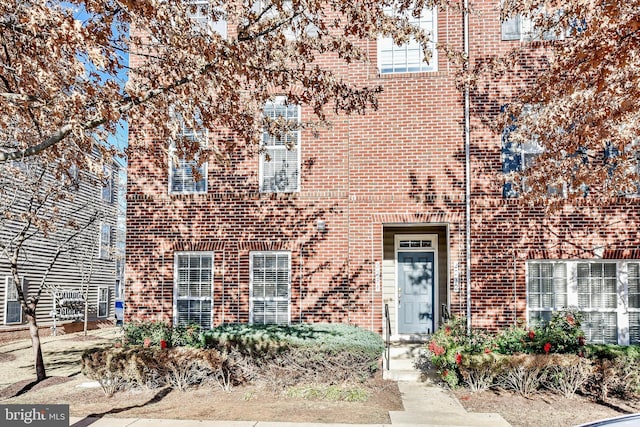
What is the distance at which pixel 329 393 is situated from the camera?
8078 millimetres

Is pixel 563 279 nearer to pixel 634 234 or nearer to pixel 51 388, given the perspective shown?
pixel 634 234

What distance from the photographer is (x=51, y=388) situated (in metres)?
9.16

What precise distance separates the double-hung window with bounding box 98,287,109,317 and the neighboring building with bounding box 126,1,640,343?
1428 cm

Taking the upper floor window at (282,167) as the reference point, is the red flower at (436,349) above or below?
below

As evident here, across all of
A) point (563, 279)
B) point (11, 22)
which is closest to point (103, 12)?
point (11, 22)

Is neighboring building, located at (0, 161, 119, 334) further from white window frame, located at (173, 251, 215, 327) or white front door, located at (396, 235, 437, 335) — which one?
white front door, located at (396, 235, 437, 335)

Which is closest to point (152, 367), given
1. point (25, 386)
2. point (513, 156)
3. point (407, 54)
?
point (25, 386)

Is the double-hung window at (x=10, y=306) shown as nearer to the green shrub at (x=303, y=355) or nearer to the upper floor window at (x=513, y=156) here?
the green shrub at (x=303, y=355)

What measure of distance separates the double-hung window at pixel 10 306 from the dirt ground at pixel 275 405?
951cm

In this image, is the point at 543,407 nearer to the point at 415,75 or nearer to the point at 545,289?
the point at 545,289

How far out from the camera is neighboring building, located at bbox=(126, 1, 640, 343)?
33.5ft

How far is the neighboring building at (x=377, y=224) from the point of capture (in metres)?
10.2

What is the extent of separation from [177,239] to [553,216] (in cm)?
785

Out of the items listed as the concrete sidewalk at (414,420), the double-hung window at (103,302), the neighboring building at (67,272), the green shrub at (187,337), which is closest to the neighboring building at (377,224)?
the green shrub at (187,337)
